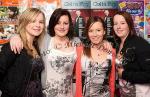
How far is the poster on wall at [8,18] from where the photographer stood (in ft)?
11.2

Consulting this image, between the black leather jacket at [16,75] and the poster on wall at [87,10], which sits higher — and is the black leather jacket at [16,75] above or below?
below

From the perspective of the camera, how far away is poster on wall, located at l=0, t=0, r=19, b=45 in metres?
3.40

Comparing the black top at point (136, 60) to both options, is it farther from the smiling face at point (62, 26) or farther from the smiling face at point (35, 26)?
the smiling face at point (35, 26)

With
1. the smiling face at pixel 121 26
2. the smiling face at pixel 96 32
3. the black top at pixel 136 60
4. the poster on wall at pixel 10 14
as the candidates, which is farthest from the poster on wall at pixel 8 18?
the black top at pixel 136 60

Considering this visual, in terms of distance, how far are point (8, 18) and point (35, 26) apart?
0.53m

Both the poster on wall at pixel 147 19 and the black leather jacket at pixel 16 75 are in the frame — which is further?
the poster on wall at pixel 147 19

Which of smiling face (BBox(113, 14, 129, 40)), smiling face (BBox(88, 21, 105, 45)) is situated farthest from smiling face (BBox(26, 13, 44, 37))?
smiling face (BBox(113, 14, 129, 40))

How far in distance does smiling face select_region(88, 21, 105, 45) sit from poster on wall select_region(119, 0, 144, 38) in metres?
0.52

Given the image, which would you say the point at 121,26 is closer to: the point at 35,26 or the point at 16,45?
the point at 35,26

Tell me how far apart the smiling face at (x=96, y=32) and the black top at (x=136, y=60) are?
0.23 m

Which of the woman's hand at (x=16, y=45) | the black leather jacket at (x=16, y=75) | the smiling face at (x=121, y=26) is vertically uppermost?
the smiling face at (x=121, y=26)

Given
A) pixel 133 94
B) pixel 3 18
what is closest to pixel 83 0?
pixel 3 18

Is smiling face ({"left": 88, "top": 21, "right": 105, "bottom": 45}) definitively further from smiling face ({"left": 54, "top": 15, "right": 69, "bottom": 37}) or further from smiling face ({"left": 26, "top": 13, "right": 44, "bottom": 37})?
smiling face ({"left": 26, "top": 13, "right": 44, "bottom": 37})

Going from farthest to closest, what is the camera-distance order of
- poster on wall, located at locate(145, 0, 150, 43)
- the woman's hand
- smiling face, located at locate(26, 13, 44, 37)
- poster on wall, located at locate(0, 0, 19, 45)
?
1. poster on wall, located at locate(145, 0, 150, 43)
2. poster on wall, located at locate(0, 0, 19, 45)
3. smiling face, located at locate(26, 13, 44, 37)
4. the woman's hand
